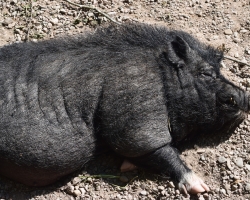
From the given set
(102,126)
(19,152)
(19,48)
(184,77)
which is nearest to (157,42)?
(184,77)

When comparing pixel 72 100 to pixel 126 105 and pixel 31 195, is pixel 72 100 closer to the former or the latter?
pixel 126 105

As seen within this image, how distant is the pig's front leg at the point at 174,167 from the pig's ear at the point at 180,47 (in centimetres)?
82

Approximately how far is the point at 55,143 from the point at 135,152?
69 cm

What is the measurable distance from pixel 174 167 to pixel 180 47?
1.06 m

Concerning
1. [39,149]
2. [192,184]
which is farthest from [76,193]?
[192,184]

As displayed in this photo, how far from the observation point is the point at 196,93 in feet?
15.2

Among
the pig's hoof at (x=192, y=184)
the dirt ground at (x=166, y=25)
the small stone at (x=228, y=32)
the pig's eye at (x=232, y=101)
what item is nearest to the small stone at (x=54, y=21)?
the dirt ground at (x=166, y=25)

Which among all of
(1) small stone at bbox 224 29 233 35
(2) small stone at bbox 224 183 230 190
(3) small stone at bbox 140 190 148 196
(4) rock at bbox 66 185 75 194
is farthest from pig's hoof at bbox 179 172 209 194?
(1) small stone at bbox 224 29 233 35

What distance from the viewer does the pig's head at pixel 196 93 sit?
458 cm

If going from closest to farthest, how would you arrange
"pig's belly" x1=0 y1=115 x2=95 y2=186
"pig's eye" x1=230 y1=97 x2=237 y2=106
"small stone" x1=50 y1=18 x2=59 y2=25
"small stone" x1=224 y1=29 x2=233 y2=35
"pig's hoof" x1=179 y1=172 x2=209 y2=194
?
"pig's belly" x1=0 y1=115 x2=95 y2=186 < "pig's hoof" x1=179 y1=172 x2=209 y2=194 < "pig's eye" x1=230 y1=97 x2=237 y2=106 < "small stone" x1=224 y1=29 x2=233 y2=35 < "small stone" x1=50 y1=18 x2=59 y2=25

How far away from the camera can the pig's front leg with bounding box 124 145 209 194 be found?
455cm

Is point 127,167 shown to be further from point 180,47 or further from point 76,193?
point 180,47

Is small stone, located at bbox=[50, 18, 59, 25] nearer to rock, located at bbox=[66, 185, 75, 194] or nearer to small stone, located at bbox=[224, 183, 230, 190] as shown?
rock, located at bbox=[66, 185, 75, 194]

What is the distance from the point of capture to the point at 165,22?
18.3 feet
